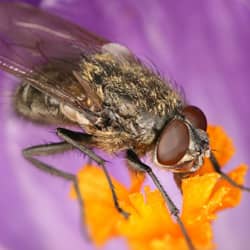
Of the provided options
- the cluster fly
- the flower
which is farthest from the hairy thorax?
the flower

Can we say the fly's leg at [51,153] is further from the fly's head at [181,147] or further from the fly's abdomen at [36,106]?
the fly's head at [181,147]

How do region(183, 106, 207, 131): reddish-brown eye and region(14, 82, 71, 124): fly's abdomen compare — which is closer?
region(183, 106, 207, 131): reddish-brown eye

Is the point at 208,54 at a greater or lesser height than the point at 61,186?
greater

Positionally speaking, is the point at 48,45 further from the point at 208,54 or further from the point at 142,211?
the point at 208,54

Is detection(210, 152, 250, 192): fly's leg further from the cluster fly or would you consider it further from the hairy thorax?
the hairy thorax

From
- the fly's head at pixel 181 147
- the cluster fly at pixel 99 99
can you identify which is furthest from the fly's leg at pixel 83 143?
the fly's head at pixel 181 147

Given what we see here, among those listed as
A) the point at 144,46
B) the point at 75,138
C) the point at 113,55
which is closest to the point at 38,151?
the point at 75,138
